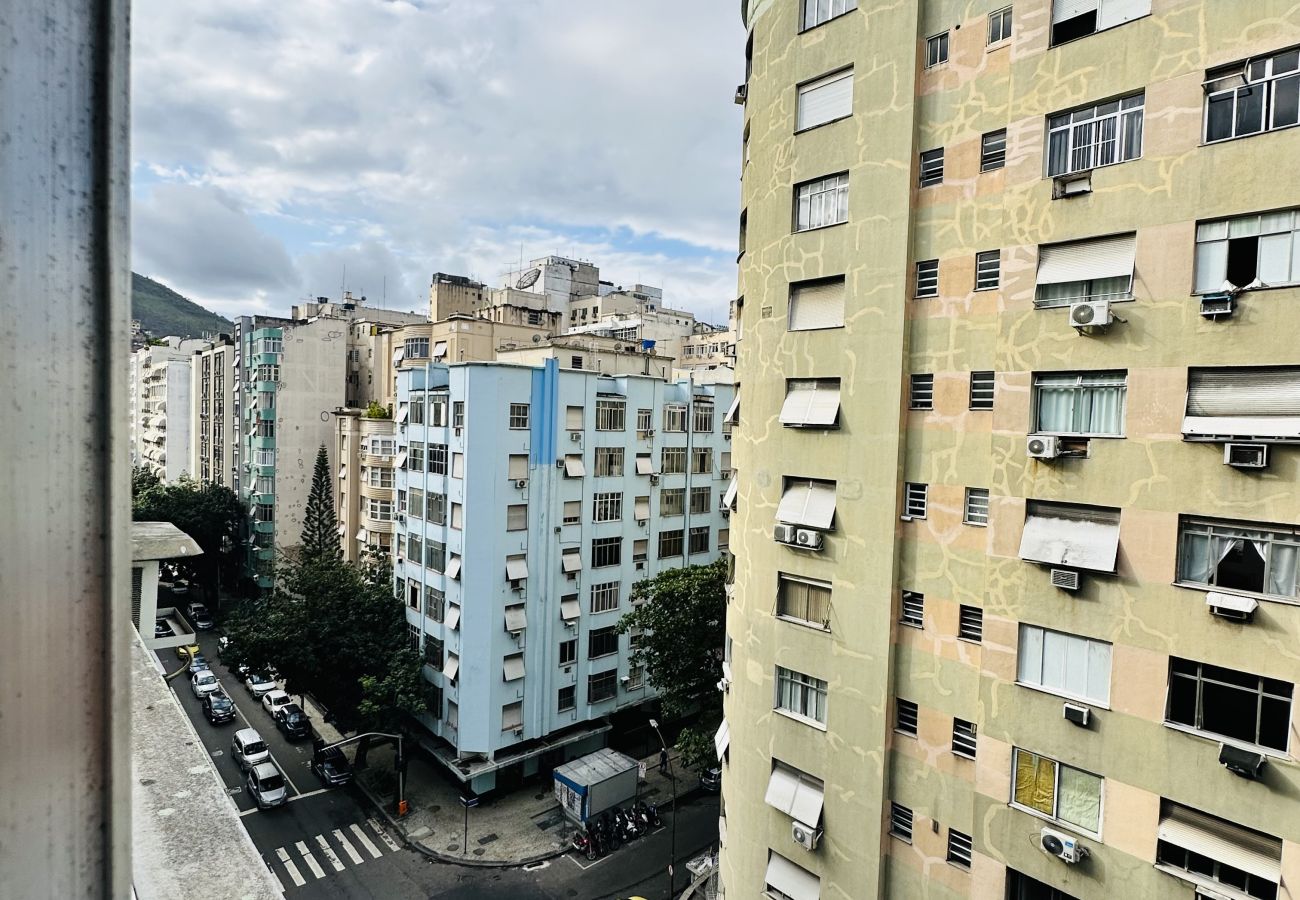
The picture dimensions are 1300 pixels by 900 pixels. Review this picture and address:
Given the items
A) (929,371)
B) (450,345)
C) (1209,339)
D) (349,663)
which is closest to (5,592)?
(1209,339)

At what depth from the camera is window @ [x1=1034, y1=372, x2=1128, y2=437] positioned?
832 cm

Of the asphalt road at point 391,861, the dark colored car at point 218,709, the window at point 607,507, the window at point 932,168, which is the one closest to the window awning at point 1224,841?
the window at point 932,168

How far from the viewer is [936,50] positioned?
9.77 metres

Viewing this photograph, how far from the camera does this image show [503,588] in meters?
21.8

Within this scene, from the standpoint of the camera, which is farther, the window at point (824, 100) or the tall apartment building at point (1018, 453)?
the window at point (824, 100)

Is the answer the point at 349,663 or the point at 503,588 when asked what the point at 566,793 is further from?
the point at 349,663

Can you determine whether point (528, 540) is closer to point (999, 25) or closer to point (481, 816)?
point (481, 816)

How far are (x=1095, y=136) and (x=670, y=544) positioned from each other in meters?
19.9

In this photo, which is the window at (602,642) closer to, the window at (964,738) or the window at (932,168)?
the window at (964,738)

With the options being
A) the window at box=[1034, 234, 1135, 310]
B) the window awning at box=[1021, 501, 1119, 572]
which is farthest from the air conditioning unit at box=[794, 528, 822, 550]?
the window at box=[1034, 234, 1135, 310]

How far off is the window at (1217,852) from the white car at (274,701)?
28233mm

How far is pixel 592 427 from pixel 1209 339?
17702 mm

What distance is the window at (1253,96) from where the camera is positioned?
7148 mm

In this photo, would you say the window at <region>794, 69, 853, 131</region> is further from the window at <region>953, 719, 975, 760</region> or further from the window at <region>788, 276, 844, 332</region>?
the window at <region>953, 719, 975, 760</region>
